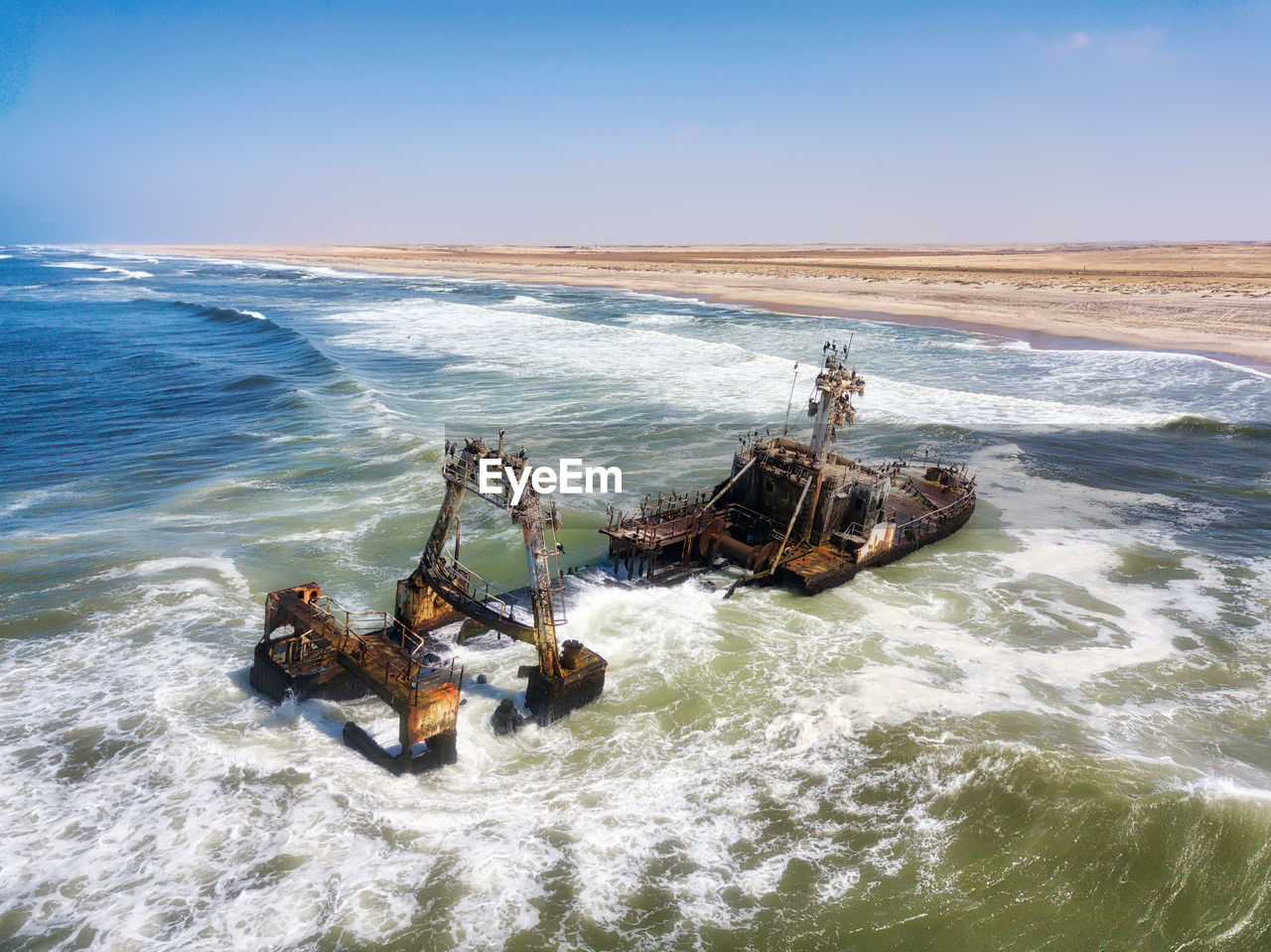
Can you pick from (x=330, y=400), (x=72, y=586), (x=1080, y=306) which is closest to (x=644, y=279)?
(x=1080, y=306)

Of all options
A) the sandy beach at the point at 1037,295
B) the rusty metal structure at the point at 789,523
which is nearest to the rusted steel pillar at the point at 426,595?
the rusty metal structure at the point at 789,523

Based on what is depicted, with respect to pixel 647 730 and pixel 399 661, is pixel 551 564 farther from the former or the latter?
pixel 399 661

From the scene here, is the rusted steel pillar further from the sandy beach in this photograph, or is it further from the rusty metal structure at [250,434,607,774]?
the sandy beach

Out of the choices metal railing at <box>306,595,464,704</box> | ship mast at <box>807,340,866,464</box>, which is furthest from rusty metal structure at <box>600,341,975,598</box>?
metal railing at <box>306,595,464,704</box>

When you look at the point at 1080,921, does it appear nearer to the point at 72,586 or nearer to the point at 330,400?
the point at 72,586

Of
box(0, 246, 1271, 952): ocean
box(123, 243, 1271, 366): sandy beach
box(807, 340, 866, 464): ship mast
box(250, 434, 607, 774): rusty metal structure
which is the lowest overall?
box(0, 246, 1271, 952): ocean

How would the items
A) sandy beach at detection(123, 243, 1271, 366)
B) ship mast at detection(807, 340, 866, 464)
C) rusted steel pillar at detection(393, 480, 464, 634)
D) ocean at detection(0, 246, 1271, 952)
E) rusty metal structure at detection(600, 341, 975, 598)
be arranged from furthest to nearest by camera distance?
sandy beach at detection(123, 243, 1271, 366) < ship mast at detection(807, 340, 866, 464) < rusty metal structure at detection(600, 341, 975, 598) < rusted steel pillar at detection(393, 480, 464, 634) < ocean at detection(0, 246, 1271, 952)
